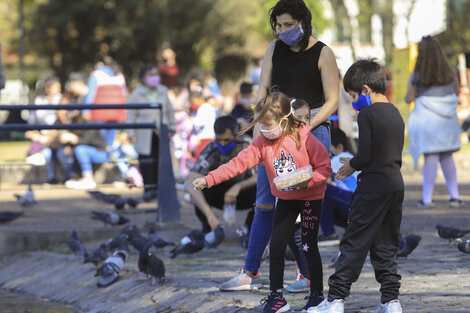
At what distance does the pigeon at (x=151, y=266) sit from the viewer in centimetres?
725

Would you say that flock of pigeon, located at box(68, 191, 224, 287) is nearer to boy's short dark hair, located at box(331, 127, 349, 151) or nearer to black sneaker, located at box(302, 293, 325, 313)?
boy's short dark hair, located at box(331, 127, 349, 151)

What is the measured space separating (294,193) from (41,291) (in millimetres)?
3717

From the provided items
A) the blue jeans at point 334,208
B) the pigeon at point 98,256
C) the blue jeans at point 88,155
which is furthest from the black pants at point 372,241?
the blue jeans at point 88,155

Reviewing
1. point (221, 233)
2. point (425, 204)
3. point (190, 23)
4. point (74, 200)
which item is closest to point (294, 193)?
point (221, 233)

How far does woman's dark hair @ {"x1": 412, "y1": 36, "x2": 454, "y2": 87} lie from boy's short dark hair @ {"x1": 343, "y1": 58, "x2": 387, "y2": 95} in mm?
5332

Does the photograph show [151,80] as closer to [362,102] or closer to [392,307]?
[362,102]

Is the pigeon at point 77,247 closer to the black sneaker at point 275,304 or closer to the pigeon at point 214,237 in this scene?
the pigeon at point 214,237

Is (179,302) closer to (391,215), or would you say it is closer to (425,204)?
(391,215)

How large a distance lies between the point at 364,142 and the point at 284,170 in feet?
2.10

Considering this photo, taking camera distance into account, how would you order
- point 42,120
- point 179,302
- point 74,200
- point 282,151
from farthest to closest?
1. point 42,120
2. point 74,200
3. point 179,302
4. point 282,151

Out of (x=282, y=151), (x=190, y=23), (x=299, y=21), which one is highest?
(x=190, y=23)

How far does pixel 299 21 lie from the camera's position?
20.3ft

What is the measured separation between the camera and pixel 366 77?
5.42 metres

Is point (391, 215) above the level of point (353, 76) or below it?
below
